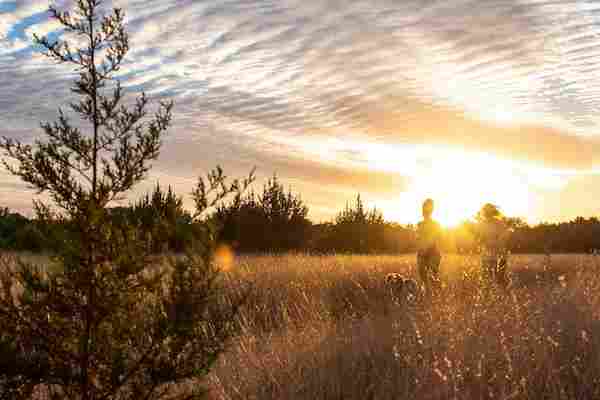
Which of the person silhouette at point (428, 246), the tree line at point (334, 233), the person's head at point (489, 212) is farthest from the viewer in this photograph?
the tree line at point (334, 233)

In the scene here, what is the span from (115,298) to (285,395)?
1.94 meters

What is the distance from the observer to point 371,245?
2652cm

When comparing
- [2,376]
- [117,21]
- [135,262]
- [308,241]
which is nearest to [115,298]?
[135,262]

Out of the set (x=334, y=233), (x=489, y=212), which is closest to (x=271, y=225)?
(x=334, y=233)

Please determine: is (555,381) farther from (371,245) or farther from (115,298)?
(371,245)

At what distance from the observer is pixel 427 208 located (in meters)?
9.01

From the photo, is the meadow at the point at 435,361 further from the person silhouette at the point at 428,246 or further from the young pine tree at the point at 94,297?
the person silhouette at the point at 428,246

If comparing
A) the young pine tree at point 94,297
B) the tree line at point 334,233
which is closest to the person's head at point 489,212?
the tree line at point 334,233

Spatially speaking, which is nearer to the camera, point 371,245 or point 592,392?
point 592,392

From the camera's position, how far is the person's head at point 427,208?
895 cm

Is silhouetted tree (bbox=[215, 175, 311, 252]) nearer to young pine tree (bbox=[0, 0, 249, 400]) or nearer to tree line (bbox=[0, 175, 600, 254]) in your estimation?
tree line (bbox=[0, 175, 600, 254])

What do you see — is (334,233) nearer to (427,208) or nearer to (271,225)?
(271,225)

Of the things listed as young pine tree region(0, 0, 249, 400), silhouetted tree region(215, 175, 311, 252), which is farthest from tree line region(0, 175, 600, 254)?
young pine tree region(0, 0, 249, 400)

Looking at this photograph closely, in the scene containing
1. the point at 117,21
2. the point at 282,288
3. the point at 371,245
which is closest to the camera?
the point at 117,21
